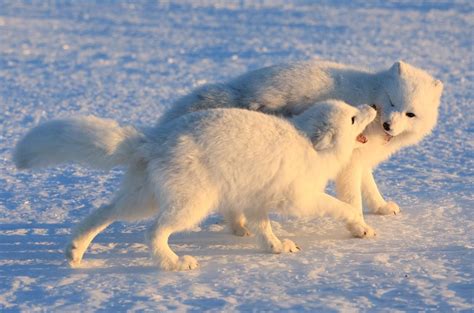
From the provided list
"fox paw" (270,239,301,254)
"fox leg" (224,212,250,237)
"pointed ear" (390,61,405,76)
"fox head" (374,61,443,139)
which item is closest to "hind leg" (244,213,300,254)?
"fox paw" (270,239,301,254)

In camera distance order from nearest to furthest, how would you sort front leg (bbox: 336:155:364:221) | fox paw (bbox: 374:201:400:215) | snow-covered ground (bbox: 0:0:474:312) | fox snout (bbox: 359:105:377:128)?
1. snow-covered ground (bbox: 0:0:474:312)
2. fox snout (bbox: 359:105:377:128)
3. front leg (bbox: 336:155:364:221)
4. fox paw (bbox: 374:201:400:215)

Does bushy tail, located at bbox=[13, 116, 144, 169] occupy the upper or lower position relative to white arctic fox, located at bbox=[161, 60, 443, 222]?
lower

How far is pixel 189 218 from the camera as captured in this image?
13.2 ft

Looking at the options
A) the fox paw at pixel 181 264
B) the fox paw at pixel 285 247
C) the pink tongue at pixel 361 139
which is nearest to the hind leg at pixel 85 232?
the fox paw at pixel 181 264

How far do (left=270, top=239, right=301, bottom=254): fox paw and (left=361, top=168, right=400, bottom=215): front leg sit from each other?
3.16 ft

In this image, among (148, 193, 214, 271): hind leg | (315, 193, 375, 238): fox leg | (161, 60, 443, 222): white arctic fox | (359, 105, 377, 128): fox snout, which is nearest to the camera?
(148, 193, 214, 271): hind leg

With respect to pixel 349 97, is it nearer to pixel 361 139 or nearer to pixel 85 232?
pixel 361 139

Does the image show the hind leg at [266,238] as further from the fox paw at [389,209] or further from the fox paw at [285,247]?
the fox paw at [389,209]

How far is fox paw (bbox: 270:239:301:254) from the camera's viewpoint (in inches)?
174

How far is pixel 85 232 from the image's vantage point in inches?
167

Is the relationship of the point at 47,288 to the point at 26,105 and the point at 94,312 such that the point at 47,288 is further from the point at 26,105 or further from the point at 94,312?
the point at 26,105

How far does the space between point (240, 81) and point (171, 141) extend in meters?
0.95

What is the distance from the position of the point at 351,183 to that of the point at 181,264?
1310 millimetres

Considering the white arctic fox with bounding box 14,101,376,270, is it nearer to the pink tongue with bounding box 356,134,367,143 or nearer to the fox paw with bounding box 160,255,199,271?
the fox paw with bounding box 160,255,199,271
